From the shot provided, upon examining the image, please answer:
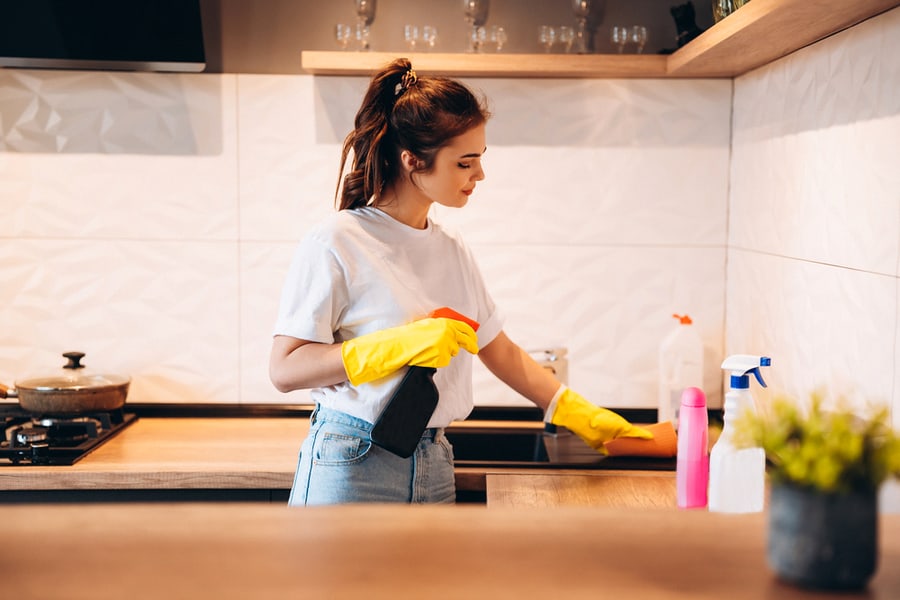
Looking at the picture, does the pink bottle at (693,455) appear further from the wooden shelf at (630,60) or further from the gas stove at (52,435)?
the gas stove at (52,435)

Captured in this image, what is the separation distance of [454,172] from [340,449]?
0.54 m

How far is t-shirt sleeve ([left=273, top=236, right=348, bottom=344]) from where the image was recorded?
160cm

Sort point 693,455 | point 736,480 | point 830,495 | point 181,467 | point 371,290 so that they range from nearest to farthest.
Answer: point 830,495 → point 736,480 → point 693,455 → point 371,290 → point 181,467

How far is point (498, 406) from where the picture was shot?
94.6 inches

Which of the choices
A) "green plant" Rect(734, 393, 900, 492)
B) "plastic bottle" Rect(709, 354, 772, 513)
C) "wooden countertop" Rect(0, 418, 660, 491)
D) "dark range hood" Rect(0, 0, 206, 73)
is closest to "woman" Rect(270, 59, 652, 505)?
"wooden countertop" Rect(0, 418, 660, 491)

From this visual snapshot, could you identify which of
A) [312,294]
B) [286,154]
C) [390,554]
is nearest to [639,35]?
[286,154]

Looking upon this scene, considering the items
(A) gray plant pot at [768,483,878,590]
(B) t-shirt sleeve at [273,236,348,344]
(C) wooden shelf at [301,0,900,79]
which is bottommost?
(A) gray plant pot at [768,483,878,590]

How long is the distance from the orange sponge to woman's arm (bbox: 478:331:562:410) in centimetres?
17

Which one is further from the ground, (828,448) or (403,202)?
(403,202)

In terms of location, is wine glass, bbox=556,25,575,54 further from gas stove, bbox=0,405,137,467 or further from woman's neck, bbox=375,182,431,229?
gas stove, bbox=0,405,137,467

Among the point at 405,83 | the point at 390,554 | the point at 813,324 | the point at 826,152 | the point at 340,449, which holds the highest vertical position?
the point at 405,83

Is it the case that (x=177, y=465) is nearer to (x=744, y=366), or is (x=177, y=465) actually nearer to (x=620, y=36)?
(x=744, y=366)

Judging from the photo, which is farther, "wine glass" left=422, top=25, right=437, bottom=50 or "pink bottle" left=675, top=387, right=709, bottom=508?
"wine glass" left=422, top=25, right=437, bottom=50

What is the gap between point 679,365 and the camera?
231 centimetres
